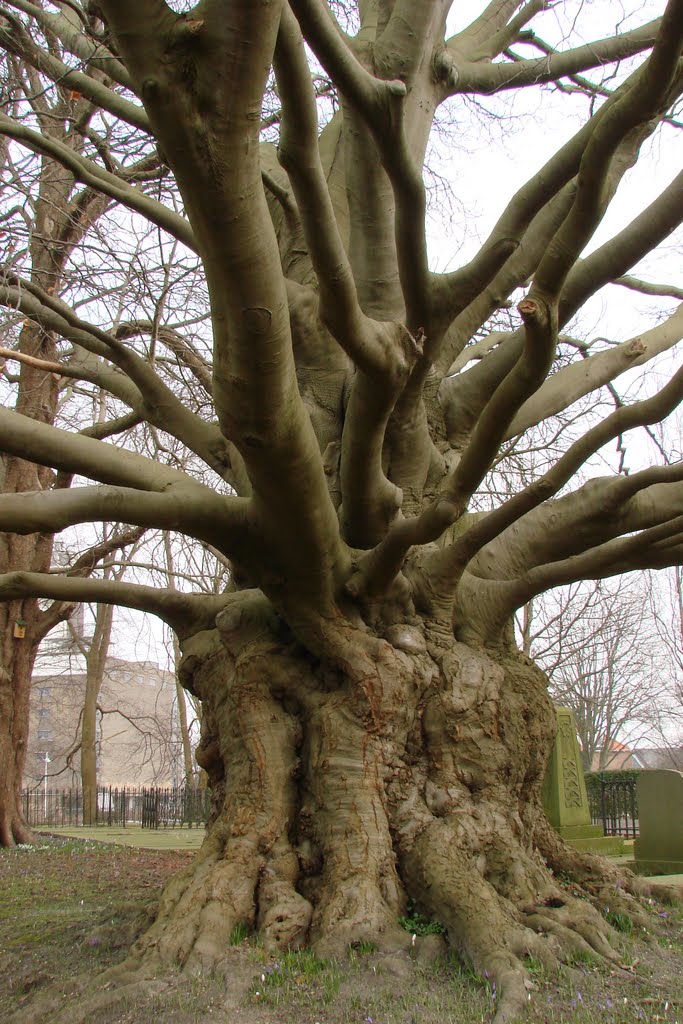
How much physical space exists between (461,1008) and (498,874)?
1130 millimetres

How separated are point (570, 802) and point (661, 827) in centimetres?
144

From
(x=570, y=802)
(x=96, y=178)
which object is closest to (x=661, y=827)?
(x=570, y=802)

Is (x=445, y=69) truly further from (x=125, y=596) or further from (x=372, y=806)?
(x=372, y=806)

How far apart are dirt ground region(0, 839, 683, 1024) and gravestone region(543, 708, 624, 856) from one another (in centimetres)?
586

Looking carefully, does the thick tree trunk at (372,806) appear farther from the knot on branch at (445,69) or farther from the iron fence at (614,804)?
the iron fence at (614,804)

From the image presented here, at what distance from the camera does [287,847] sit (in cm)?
446

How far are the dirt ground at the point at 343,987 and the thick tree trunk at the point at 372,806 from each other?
0.40ft

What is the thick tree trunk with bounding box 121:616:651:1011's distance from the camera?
400 centimetres

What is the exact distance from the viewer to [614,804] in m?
15.1

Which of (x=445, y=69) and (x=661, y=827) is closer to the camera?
(x=445, y=69)

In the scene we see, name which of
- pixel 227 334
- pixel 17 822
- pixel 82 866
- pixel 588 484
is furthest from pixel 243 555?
pixel 17 822

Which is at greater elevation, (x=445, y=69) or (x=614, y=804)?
(x=445, y=69)

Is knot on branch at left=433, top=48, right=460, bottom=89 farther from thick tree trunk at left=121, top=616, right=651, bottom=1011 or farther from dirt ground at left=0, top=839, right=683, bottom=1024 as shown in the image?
dirt ground at left=0, top=839, right=683, bottom=1024

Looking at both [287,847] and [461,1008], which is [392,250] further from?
[461,1008]
